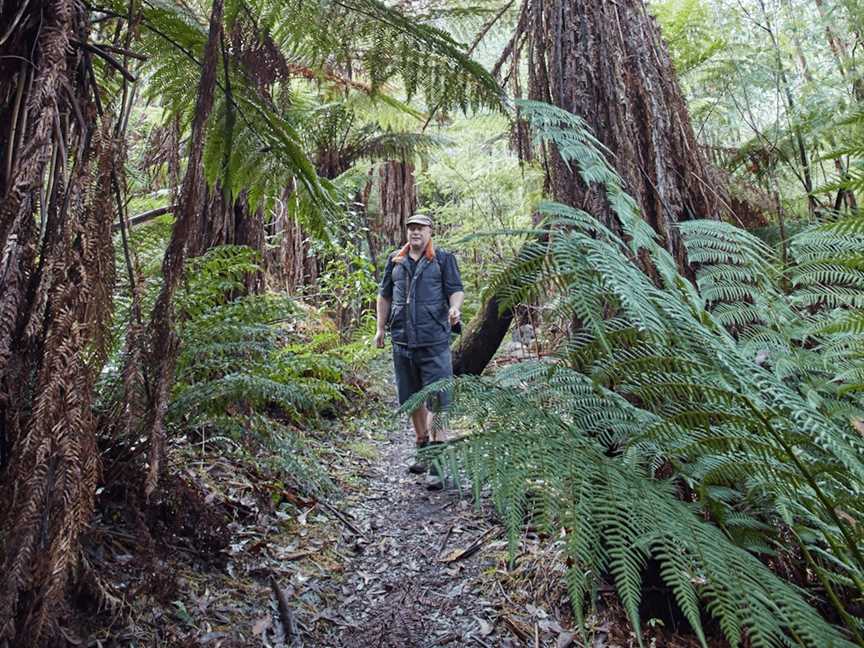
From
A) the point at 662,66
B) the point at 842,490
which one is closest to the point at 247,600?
the point at 842,490

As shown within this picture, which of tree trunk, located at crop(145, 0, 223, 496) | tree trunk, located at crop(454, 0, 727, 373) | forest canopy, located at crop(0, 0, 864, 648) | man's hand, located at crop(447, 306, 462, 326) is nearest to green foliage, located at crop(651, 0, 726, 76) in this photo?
forest canopy, located at crop(0, 0, 864, 648)

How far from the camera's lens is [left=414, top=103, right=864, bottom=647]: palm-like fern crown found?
0.90 meters

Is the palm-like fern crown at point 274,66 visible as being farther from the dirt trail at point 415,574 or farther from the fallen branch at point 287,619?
the dirt trail at point 415,574

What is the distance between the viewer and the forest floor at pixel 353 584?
1.61 m

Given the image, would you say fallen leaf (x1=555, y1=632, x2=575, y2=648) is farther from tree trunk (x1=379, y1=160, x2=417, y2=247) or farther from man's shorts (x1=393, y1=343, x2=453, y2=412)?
tree trunk (x1=379, y1=160, x2=417, y2=247)

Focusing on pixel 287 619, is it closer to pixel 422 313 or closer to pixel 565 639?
pixel 565 639

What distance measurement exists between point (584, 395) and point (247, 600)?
4.30 feet

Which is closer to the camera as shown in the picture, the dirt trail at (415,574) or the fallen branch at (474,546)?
the dirt trail at (415,574)

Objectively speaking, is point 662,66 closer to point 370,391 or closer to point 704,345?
point 704,345

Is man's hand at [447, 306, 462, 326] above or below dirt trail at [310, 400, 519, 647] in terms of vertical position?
above

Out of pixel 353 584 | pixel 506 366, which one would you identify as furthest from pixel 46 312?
pixel 353 584

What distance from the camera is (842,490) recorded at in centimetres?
114

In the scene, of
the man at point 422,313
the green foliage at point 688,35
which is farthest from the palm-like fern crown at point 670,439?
the green foliage at point 688,35

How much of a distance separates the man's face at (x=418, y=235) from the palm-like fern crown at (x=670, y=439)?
6.81 ft
